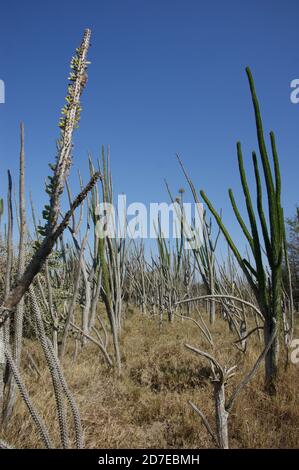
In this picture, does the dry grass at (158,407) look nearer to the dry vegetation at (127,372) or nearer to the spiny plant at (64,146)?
the dry vegetation at (127,372)

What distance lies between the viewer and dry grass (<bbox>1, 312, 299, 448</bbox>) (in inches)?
79.5

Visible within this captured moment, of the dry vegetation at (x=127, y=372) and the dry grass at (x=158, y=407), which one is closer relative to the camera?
the dry vegetation at (x=127, y=372)

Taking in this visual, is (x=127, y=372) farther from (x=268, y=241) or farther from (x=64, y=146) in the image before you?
(x=64, y=146)

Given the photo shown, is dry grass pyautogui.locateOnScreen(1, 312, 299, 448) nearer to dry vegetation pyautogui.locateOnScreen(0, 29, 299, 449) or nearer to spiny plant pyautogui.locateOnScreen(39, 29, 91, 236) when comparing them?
dry vegetation pyautogui.locateOnScreen(0, 29, 299, 449)

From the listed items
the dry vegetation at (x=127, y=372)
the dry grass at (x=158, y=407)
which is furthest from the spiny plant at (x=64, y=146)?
the dry grass at (x=158, y=407)

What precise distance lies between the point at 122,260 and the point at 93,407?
8.11ft

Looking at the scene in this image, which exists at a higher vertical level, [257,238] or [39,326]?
[257,238]

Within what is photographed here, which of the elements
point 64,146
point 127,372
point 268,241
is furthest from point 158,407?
point 64,146

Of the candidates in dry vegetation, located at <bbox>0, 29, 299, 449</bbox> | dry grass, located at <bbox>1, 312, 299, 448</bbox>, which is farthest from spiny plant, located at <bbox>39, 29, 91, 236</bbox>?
dry grass, located at <bbox>1, 312, 299, 448</bbox>

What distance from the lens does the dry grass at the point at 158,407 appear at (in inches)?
79.5
